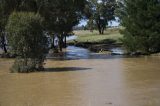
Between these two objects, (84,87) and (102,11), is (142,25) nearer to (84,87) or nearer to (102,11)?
(84,87)

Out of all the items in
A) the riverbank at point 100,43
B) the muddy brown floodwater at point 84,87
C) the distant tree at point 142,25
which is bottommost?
the muddy brown floodwater at point 84,87

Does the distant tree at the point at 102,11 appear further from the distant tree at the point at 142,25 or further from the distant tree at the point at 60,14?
the distant tree at the point at 142,25

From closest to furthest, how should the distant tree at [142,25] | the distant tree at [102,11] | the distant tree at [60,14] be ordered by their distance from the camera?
1. the distant tree at [142,25]
2. the distant tree at [60,14]
3. the distant tree at [102,11]

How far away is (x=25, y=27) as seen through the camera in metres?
29.3

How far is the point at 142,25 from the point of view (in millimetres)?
43406

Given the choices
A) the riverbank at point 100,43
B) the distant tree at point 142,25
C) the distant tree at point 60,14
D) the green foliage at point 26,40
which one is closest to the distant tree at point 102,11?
the riverbank at point 100,43

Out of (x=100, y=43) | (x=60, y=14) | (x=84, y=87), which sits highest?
(x=60, y=14)

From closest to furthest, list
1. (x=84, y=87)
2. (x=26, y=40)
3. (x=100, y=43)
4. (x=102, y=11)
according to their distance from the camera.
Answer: (x=84, y=87), (x=26, y=40), (x=100, y=43), (x=102, y=11)

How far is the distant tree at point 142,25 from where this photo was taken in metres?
42.2

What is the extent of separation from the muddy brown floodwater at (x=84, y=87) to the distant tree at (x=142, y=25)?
41.7ft

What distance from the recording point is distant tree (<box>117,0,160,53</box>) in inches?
1661

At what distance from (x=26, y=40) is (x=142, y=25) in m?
16.9

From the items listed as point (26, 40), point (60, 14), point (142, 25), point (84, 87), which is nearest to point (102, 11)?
point (60, 14)

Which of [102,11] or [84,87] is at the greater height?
[102,11]
